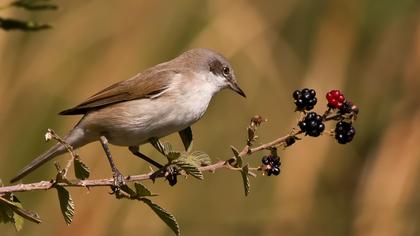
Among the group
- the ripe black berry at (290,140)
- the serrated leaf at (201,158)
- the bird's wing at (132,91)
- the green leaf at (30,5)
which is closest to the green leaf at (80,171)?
the serrated leaf at (201,158)

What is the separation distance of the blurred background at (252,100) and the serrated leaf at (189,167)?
2362 mm

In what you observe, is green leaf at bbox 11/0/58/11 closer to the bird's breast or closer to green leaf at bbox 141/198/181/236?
green leaf at bbox 141/198/181/236

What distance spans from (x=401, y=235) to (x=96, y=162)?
2038mm

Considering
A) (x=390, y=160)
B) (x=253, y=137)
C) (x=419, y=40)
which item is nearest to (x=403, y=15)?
(x=419, y=40)

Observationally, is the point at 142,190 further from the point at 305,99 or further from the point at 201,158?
the point at 305,99

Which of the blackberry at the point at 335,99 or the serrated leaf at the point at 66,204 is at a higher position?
the blackberry at the point at 335,99

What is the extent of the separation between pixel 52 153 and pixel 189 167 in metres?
1.17

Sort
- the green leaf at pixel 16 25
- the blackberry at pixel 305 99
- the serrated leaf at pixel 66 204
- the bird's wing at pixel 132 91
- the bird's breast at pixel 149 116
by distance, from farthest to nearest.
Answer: the bird's wing at pixel 132 91 < the bird's breast at pixel 149 116 < the blackberry at pixel 305 99 < the green leaf at pixel 16 25 < the serrated leaf at pixel 66 204

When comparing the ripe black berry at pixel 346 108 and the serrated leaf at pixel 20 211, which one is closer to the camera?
the serrated leaf at pixel 20 211

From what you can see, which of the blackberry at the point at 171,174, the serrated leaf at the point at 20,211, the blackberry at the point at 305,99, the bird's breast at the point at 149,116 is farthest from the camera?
the bird's breast at the point at 149,116

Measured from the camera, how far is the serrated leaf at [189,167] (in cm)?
244

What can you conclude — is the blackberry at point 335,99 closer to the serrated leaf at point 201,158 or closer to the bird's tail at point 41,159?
the serrated leaf at point 201,158

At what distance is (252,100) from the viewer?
231 inches

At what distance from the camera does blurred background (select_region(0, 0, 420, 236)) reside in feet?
16.5
